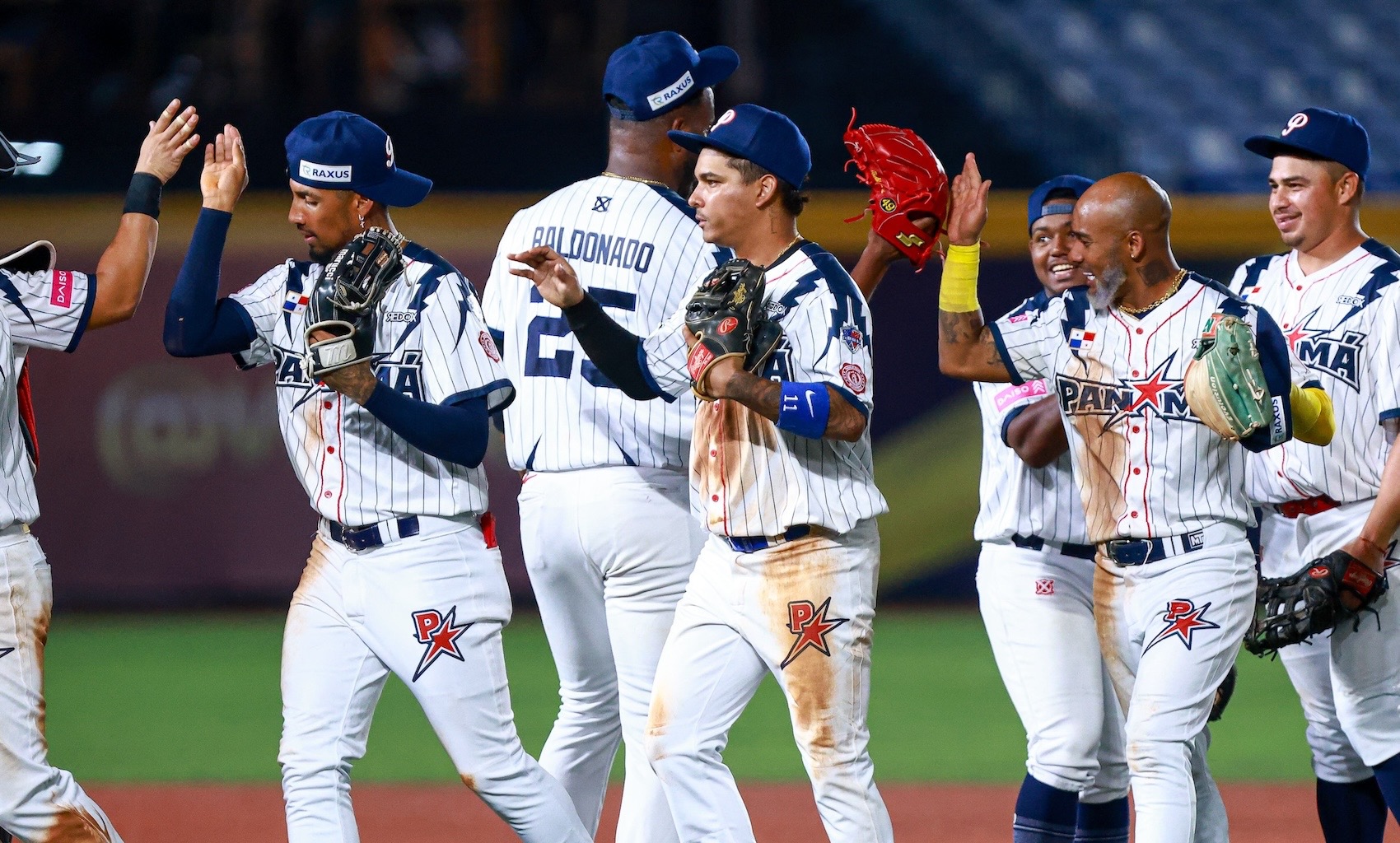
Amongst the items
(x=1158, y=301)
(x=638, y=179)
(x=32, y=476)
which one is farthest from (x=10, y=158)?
(x=1158, y=301)

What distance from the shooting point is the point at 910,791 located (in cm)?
651

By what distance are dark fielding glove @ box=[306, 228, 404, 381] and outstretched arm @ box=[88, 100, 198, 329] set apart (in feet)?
1.67

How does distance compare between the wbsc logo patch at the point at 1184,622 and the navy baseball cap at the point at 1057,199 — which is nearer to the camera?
the wbsc logo patch at the point at 1184,622

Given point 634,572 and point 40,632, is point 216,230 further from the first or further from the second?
point 634,572

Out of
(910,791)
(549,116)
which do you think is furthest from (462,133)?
(910,791)

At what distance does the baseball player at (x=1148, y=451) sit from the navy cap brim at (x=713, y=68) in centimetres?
84

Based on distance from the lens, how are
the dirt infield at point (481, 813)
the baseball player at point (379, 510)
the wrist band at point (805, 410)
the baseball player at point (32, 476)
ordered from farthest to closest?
the dirt infield at point (481, 813)
the baseball player at point (379, 510)
the baseball player at point (32, 476)
the wrist band at point (805, 410)

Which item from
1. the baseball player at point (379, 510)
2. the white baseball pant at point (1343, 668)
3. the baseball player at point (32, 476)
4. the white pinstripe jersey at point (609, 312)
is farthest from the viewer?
the white baseball pant at point (1343, 668)

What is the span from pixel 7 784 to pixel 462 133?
31.8ft

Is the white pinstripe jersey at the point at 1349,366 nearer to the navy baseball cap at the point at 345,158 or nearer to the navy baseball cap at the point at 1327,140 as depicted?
the navy baseball cap at the point at 1327,140

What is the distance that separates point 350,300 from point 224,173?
0.64 meters

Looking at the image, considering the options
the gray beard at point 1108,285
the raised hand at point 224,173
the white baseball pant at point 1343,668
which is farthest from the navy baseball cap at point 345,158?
the white baseball pant at point 1343,668

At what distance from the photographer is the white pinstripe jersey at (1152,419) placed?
13.9 ft

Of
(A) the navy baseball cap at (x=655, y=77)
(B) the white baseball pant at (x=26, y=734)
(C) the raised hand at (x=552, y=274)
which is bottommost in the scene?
(B) the white baseball pant at (x=26, y=734)
